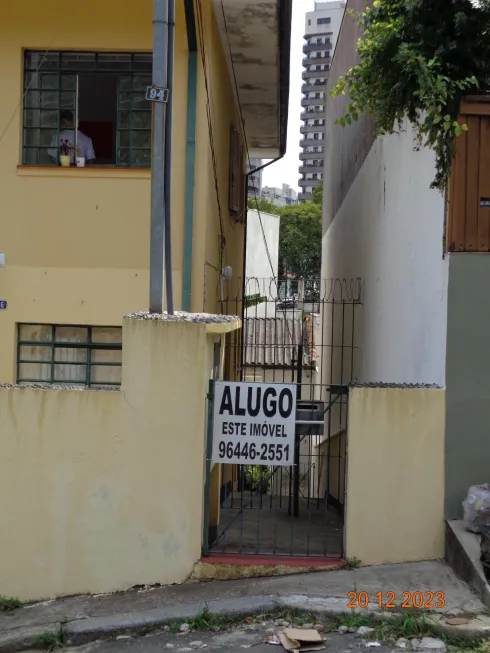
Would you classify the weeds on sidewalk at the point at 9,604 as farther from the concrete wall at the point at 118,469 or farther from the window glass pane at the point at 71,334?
the window glass pane at the point at 71,334

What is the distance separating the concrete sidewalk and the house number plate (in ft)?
12.7

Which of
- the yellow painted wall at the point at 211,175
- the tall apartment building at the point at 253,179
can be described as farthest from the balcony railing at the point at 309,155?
the yellow painted wall at the point at 211,175

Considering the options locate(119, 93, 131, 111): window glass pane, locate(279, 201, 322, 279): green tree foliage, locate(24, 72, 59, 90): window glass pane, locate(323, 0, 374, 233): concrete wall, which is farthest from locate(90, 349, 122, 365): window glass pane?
locate(279, 201, 322, 279): green tree foliage

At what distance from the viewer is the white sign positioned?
5.64 m

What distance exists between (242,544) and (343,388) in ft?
5.27

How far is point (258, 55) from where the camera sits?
971cm

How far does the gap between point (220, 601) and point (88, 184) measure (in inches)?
207

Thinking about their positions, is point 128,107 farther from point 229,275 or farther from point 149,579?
point 149,579

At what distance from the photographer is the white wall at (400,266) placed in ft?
19.5

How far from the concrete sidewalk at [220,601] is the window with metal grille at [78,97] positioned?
5.08 m

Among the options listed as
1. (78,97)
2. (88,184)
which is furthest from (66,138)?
(88,184)

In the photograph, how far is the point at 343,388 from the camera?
5.54m

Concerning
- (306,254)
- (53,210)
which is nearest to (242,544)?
(53,210)
